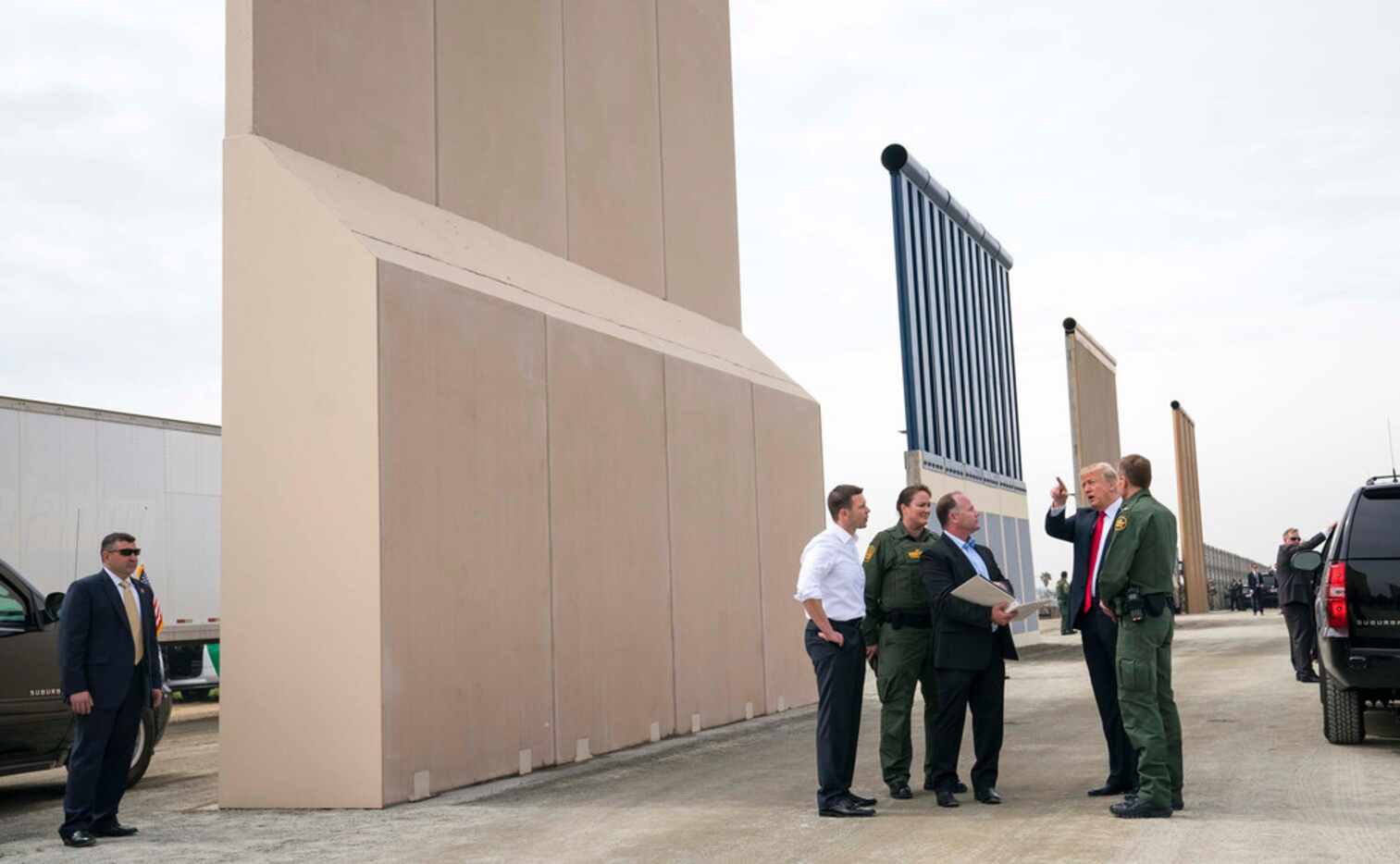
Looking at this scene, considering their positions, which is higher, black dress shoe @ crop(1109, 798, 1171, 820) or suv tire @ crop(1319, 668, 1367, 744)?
suv tire @ crop(1319, 668, 1367, 744)

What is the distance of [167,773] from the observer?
1237cm

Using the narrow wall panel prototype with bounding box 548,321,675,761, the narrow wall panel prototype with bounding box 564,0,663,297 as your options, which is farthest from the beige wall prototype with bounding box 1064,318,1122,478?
the narrow wall panel prototype with bounding box 548,321,675,761

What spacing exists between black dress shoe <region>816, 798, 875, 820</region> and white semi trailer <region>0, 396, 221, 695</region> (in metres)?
12.8

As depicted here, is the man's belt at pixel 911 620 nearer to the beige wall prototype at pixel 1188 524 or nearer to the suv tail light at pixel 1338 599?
the suv tail light at pixel 1338 599

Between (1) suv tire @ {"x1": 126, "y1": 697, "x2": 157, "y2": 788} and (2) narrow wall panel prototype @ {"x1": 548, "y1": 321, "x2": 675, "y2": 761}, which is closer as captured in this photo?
(1) suv tire @ {"x1": 126, "y1": 697, "x2": 157, "y2": 788}

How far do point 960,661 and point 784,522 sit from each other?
25.0 ft

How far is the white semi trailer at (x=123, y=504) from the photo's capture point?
1769cm

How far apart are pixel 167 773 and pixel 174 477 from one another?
8.99 metres

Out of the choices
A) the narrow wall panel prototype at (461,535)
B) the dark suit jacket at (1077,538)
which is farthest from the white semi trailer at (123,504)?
the dark suit jacket at (1077,538)

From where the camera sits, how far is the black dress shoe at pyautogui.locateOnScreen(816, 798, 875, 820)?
798 cm

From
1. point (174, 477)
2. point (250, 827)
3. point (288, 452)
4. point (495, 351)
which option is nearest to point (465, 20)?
point (495, 351)

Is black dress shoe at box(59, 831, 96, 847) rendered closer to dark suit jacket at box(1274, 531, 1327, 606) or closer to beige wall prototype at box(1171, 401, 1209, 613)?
dark suit jacket at box(1274, 531, 1327, 606)

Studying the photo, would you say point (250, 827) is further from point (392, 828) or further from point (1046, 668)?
point (1046, 668)

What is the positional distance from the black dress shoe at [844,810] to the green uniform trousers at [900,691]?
2.38ft
